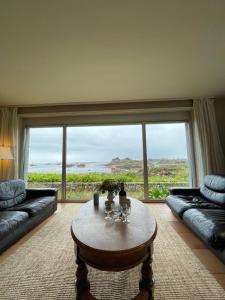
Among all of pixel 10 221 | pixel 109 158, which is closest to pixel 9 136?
pixel 109 158

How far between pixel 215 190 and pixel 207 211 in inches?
31.3

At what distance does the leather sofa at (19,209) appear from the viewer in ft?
6.84

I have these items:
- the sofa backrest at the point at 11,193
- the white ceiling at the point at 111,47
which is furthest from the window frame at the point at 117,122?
the sofa backrest at the point at 11,193

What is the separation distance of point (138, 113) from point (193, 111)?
4.54 feet

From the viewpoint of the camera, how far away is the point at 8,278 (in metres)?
1.59

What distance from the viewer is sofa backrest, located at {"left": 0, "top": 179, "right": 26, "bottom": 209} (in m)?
2.80

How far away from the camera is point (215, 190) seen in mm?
3006

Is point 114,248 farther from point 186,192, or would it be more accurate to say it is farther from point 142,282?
point 186,192

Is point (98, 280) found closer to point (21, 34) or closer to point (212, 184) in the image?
point (212, 184)

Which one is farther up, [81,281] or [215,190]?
[215,190]

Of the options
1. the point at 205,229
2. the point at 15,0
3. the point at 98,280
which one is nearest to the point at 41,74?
the point at 15,0

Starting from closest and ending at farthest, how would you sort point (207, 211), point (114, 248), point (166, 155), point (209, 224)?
point (114, 248), point (209, 224), point (207, 211), point (166, 155)

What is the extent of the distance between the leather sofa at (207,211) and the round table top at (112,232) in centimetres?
64

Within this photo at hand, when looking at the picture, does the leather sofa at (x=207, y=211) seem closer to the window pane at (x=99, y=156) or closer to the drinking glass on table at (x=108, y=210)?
the drinking glass on table at (x=108, y=210)
